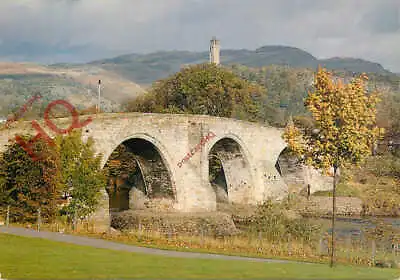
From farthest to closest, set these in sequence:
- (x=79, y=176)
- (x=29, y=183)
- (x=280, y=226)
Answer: (x=280, y=226), (x=79, y=176), (x=29, y=183)

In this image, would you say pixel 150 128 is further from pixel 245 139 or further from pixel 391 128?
pixel 391 128

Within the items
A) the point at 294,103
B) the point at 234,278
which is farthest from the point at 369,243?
the point at 294,103

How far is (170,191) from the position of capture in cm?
3816

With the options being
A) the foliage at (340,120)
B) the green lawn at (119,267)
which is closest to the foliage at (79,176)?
the green lawn at (119,267)

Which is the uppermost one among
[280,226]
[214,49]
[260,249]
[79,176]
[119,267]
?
[214,49]

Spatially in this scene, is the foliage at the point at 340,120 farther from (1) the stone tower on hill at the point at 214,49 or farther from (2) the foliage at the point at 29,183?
(1) the stone tower on hill at the point at 214,49

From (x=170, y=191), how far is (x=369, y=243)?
44.0 ft

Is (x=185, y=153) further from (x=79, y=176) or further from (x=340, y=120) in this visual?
(x=340, y=120)

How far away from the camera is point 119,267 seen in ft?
49.4

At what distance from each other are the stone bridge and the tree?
11925mm

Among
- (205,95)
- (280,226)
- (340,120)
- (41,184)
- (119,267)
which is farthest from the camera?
(205,95)

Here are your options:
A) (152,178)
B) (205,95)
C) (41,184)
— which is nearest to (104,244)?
(41,184)

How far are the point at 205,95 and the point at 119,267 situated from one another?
4366 cm

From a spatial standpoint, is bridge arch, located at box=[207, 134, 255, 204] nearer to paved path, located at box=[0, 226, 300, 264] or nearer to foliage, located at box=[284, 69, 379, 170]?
paved path, located at box=[0, 226, 300, 264]
